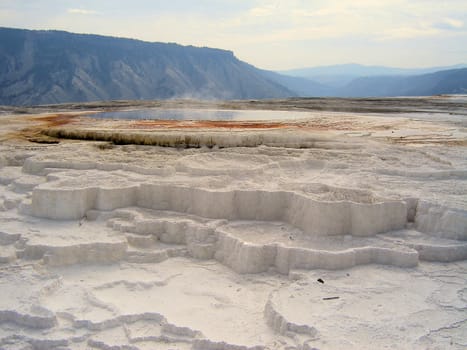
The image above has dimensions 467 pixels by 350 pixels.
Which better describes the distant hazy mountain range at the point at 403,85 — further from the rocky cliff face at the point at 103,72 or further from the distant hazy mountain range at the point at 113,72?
the rocky cliff face at the point at 103,72

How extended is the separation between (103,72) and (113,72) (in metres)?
1.13

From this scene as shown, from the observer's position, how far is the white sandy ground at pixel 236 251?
4508 millimetres

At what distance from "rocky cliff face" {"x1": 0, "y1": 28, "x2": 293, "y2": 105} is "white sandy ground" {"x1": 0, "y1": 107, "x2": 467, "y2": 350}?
143 feet

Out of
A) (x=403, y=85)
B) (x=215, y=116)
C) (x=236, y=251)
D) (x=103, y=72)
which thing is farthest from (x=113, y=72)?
(x=403, y=85)

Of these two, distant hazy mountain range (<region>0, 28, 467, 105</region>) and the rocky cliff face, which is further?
distant hazy mountain range (<region>0, 28, 467, 105</region>)


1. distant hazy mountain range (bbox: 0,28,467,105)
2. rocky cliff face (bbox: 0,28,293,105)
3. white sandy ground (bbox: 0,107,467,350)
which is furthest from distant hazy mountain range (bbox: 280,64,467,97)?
white sandy ground (bbox: 0,107,467,350)

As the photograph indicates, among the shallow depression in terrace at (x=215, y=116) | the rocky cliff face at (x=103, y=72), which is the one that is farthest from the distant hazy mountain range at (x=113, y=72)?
the shallow depression in terrace at (x=215, y=116)

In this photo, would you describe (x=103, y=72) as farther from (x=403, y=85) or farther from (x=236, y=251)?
(x=403, y=85)

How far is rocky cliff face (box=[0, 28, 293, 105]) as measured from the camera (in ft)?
162

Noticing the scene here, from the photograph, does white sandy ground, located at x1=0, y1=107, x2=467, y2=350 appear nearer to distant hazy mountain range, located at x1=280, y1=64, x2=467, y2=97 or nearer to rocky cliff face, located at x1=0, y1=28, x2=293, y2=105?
rocky cliff face, located at x1=0, y1=28, x2=293, y2=105

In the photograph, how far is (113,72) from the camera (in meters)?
54.5

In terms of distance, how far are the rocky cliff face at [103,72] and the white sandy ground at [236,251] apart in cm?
4361

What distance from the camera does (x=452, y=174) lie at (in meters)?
7.59

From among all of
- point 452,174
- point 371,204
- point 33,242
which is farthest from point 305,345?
point 452,174
